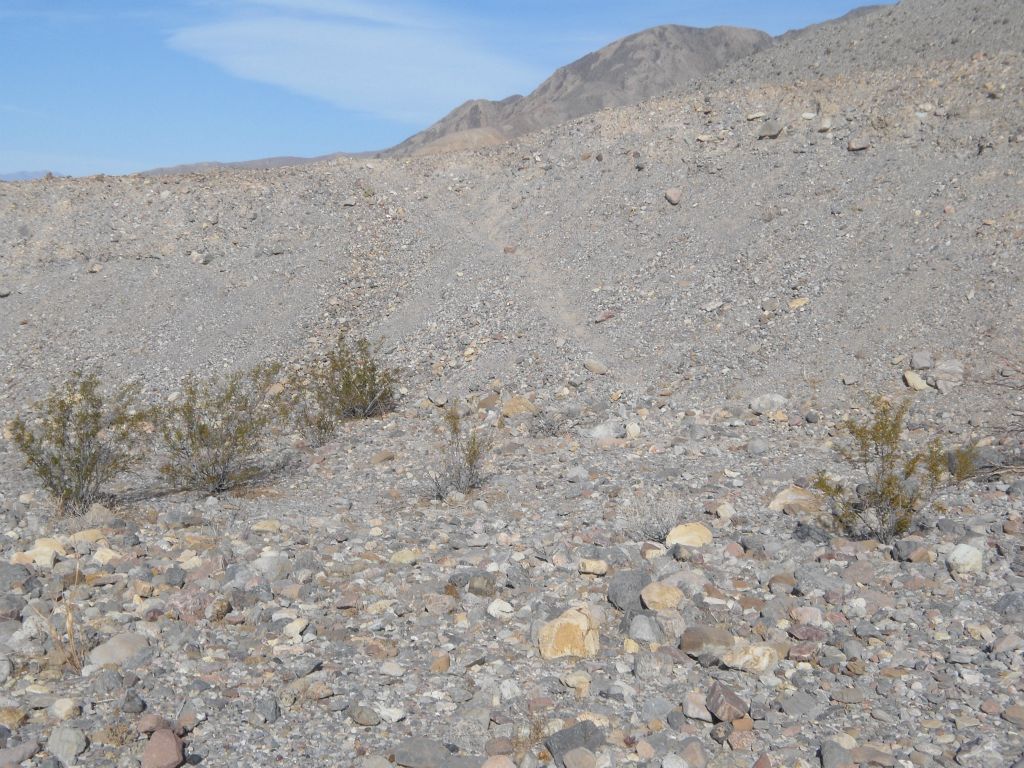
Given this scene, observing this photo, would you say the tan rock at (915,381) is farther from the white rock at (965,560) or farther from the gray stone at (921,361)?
the white rock at (965,560)

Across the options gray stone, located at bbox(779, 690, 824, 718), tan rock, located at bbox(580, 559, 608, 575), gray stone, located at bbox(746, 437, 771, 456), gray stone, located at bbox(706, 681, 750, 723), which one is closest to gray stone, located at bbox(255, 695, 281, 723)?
gray stone, located at bbox(706, 681, 750, 723)

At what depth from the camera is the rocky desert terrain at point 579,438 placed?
4184mm

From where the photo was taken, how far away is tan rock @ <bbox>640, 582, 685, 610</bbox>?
5.28 meters

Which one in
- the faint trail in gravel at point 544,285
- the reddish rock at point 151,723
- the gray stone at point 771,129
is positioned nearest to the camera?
the reddish rock at point 151,723

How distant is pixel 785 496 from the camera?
22.9 ft

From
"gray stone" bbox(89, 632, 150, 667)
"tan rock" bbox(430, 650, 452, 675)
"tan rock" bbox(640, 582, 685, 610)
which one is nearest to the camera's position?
"gray stone" bbox(89, 632, 150, 667)

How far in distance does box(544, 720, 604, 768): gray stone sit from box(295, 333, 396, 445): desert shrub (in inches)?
261

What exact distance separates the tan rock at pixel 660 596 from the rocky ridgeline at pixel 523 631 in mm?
14

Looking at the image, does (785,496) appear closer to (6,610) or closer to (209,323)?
(6,610)

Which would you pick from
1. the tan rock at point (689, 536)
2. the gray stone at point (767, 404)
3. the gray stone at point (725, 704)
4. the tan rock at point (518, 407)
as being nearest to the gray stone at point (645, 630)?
the gray stone at point (725, 704)

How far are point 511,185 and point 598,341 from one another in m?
7.27

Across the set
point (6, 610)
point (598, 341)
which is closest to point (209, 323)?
point (598, 341)

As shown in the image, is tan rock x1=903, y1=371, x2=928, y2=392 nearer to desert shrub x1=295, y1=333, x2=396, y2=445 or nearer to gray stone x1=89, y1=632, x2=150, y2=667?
desert shrub x1=295, y1=333, x2=396, y2=445

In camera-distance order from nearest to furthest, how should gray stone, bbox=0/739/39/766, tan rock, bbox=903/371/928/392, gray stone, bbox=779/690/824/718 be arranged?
gray stone, bbox=0/739/39/766
gray stone, bbox=779/690/824/718
tan rock, bbox=903/371/928/392
